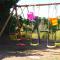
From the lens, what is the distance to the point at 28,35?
15695 millimetres

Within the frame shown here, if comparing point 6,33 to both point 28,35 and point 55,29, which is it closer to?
point 28,35

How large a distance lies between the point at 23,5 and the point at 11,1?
2670 millimetres

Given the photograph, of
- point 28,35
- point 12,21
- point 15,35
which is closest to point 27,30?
point 28,35

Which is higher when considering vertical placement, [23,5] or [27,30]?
[23,5]

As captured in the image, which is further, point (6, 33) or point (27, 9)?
point (6, 33)

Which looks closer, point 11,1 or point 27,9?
point 27,9

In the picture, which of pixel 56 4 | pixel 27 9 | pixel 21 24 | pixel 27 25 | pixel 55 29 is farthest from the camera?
pixel 55 29

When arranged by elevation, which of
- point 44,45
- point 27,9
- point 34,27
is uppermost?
point 27,9

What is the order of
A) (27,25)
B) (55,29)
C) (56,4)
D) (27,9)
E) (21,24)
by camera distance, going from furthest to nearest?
(55,29) → (27,25) → (21,24) → (27,9) → (56,4)

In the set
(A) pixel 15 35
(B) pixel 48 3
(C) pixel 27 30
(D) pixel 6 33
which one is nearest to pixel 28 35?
(C) pixel 27 30

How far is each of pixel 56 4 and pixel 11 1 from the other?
4.04 m

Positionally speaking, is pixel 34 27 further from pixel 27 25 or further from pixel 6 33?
pixel 6 33

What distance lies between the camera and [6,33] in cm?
1595

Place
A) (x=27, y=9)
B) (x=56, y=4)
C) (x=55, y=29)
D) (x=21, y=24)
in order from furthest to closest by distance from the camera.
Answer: (x=55, y=29) → (x=21, y=24) → (x=27, y=9) → (x=56, y=4)
